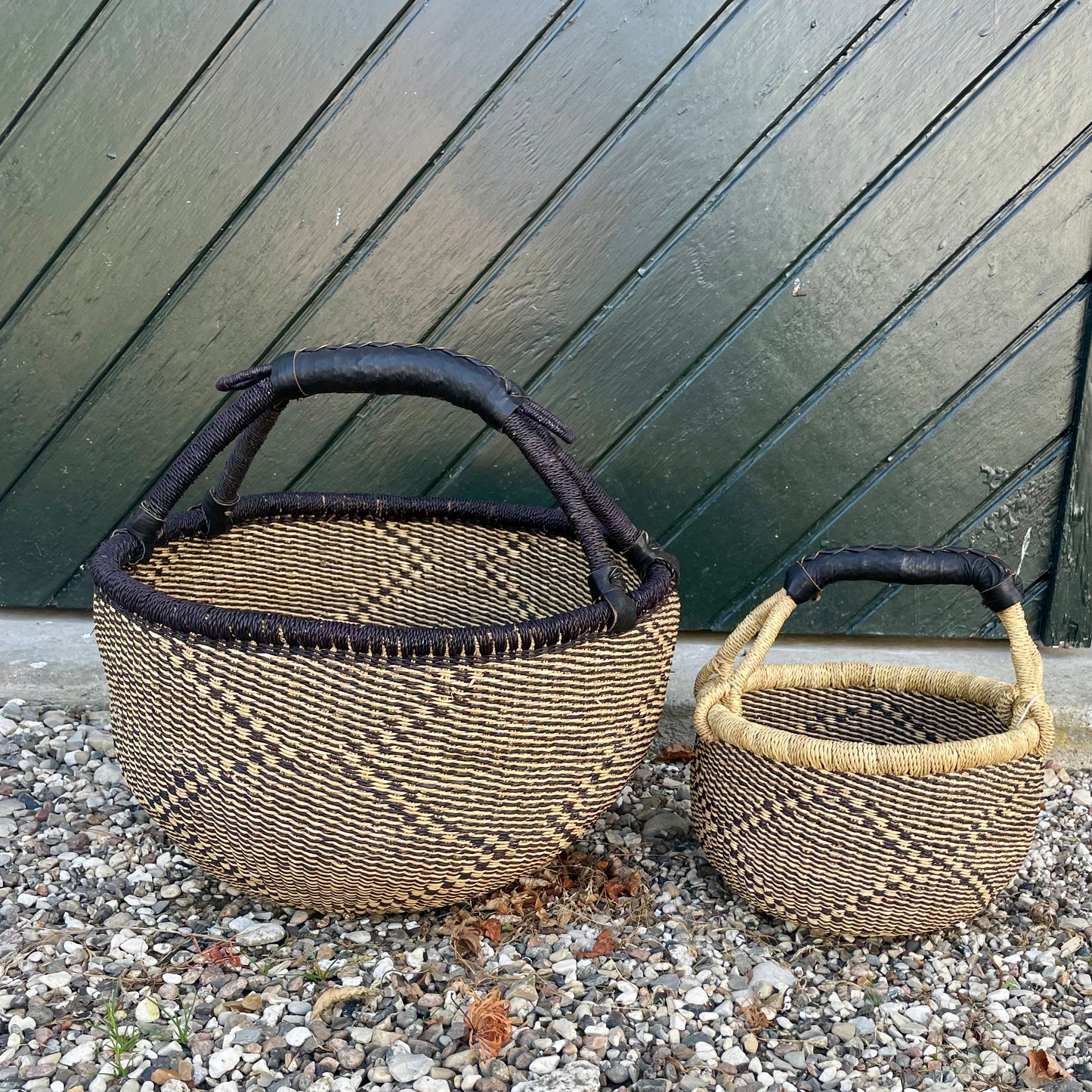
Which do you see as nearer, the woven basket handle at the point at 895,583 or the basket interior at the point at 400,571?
the woven basket handle at the point at 895,583

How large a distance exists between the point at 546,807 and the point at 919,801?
46 cm

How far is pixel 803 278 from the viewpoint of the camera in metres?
1.80

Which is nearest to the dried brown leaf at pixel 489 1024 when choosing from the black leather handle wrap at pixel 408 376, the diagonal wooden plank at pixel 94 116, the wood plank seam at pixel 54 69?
the black leather handle wrap at pixel 408 376

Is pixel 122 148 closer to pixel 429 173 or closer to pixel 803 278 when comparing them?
pixel 429 173

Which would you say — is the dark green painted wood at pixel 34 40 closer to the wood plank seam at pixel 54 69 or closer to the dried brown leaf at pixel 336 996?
the wood plank seam at pixel 54 69

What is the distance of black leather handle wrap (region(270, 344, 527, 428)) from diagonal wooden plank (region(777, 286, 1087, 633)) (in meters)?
0.97

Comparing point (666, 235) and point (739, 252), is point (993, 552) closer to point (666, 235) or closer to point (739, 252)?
point (739, 252)

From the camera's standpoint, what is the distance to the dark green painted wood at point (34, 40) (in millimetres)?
1733

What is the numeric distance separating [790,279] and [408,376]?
3.03ft

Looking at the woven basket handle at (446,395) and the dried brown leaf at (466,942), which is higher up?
the woven basket handle at (446,395)

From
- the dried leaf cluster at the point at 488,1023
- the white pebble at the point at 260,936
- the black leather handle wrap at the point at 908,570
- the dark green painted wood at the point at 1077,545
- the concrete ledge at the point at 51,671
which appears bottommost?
the concrete ledge at the point at 51,671

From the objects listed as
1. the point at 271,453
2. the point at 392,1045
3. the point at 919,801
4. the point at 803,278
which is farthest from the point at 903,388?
the point at 392,1045

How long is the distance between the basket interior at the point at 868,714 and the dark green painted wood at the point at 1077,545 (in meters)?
0.59

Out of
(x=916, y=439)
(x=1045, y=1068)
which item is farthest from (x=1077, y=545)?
(x=1045, y=1068)
